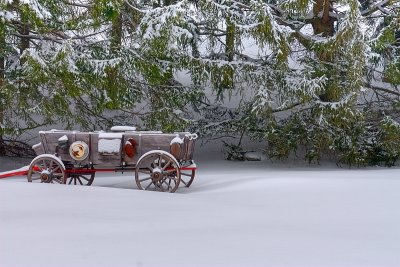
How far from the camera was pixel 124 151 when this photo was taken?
714 cm

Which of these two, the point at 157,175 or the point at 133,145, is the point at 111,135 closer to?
the point at 133,145

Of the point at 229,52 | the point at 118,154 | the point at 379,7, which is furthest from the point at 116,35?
the point at 379,7

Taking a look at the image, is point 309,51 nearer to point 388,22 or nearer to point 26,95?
point 388,22

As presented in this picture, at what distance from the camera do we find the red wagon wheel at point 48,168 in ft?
23.4

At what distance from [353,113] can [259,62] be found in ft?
7.44

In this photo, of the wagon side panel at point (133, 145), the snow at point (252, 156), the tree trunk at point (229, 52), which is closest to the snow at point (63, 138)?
the wagon side panel at point (133, 145)

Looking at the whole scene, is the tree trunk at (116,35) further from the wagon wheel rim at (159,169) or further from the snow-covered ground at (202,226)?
the snow-covered ground at (202,226)

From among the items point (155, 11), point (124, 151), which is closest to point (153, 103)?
point (155, 11)

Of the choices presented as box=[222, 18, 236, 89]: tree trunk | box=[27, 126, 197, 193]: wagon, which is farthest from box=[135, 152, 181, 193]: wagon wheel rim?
box=[222, 18, 236, 89]: tree trunk

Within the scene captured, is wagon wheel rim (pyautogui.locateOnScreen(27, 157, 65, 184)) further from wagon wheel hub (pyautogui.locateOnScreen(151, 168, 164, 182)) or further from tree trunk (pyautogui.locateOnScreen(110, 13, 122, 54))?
tree trunk (pyautogui.locateOnScreen(110, 13, 122, 54))

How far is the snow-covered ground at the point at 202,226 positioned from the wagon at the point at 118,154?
0.91 meters

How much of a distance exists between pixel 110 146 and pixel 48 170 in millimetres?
925

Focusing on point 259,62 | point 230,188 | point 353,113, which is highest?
point 259,62

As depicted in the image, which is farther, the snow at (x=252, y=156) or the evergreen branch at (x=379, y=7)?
the snow at (x=252, y=156)
